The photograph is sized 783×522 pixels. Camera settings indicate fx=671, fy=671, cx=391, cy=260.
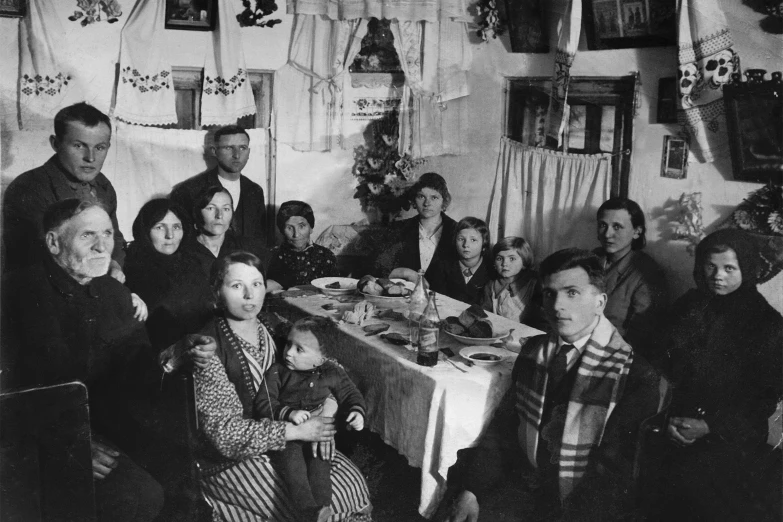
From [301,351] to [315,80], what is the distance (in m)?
2.07

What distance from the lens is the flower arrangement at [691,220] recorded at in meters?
3.60

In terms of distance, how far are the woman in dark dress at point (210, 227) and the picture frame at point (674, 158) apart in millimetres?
2428

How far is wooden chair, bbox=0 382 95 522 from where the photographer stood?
2.18 metres

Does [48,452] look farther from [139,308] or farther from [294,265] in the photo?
[294,265]

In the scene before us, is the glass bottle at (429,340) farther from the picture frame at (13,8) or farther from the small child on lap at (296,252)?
the picture frame at (13,8)

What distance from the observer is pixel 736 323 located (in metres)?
3.03

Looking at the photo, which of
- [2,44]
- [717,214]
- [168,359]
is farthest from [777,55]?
[2,44]

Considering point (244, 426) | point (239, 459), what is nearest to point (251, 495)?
point (239, 459)

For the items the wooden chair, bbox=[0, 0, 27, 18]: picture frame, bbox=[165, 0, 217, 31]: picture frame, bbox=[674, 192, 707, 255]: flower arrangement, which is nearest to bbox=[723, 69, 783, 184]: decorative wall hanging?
bbox=[674, 192, 707, 255]: flower arrangement

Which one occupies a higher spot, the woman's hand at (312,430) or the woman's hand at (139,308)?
the woman's hand at (139,308)

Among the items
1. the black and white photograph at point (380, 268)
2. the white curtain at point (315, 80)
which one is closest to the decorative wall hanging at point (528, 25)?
the black and white photograph at point (380, 268)

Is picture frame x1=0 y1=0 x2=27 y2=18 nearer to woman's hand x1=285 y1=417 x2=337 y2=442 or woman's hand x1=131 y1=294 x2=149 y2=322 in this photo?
woman's hand x1=131 y1=294 x2=149 y2=322

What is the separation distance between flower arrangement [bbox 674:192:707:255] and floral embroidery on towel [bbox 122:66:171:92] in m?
2.80

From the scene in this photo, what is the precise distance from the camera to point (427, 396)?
2.62m
